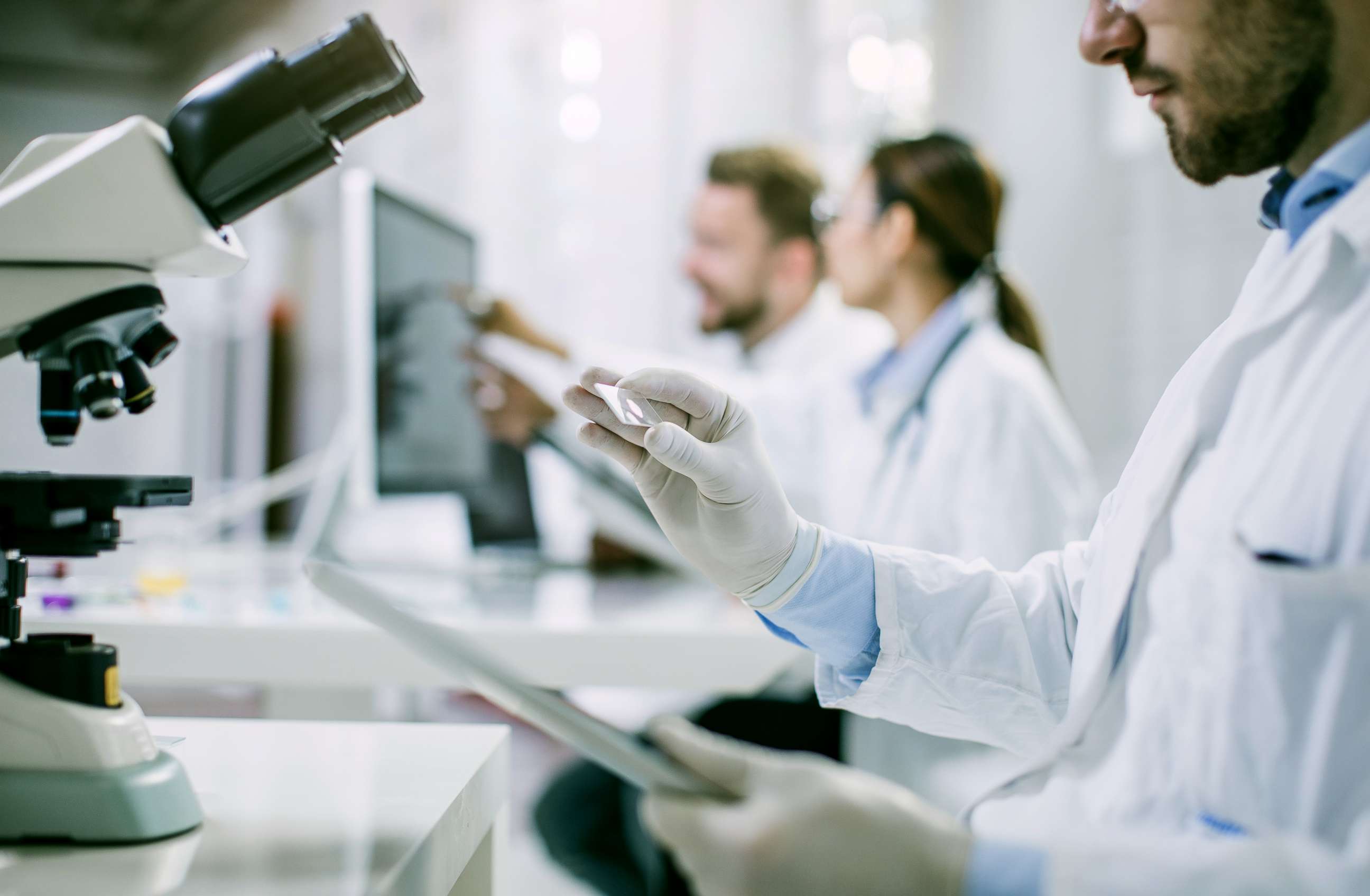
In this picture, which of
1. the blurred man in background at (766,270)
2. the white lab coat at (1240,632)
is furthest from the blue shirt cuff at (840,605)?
the blurred man in background at (766,270)

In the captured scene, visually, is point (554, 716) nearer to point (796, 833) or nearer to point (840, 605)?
point (796, 833)

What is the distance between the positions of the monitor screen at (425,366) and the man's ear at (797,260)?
2.79ft

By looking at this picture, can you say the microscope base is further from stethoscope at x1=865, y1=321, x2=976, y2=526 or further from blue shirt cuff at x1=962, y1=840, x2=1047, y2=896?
stethoscope at x1=865, y1=321, x2=976, y2=526

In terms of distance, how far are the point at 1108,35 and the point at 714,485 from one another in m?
0.45

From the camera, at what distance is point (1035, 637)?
716 millimetres

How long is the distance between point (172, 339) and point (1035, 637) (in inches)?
25.7

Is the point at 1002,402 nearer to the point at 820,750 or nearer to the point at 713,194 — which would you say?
the point at 820,750

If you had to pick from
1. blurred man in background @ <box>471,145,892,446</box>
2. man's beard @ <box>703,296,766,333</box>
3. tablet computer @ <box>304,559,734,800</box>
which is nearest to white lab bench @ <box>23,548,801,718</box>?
tablet computer @ <box>304,559,734,800</box>

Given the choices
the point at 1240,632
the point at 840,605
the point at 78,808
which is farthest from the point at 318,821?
the point at 1240,632

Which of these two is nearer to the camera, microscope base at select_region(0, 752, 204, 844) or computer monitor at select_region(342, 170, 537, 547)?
microscope base at select_region(0, 752, 204, 844)

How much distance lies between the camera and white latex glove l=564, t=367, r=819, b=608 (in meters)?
0.67

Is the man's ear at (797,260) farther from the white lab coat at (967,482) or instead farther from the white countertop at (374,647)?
the white countertop at (374,647)

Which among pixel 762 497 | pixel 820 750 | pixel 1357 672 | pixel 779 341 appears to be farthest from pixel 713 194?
pixel 1357 672

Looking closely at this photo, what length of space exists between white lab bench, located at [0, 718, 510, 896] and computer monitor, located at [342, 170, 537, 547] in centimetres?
75
